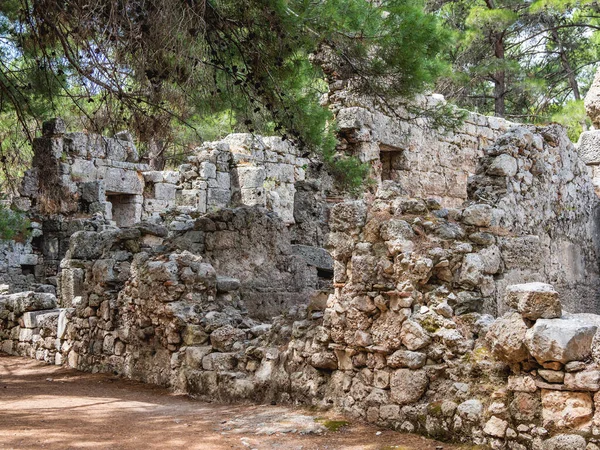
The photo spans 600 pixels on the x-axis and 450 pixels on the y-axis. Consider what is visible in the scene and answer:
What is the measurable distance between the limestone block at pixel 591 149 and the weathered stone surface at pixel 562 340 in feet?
23.8

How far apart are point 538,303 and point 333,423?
6.39ft

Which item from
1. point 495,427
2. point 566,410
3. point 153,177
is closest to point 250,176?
point 153,177

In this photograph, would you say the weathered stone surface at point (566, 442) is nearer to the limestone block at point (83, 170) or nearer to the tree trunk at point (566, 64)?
the limestone block at point (83, 170)

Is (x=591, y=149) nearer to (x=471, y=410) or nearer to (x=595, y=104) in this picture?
(x=595, y=104)

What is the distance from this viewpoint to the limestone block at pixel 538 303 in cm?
457

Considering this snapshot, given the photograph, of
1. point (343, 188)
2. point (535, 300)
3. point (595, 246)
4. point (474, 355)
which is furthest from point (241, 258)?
point (535, 300)

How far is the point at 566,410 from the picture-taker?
438cm

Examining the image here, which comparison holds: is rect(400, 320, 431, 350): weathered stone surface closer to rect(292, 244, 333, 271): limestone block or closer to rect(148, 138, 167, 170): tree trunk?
rect(292, 244, 333, 271): limestone block

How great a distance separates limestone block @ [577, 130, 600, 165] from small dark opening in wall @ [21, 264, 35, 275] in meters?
12.3

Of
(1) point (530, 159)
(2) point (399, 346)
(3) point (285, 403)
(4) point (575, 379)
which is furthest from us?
(1) point (530, 159)

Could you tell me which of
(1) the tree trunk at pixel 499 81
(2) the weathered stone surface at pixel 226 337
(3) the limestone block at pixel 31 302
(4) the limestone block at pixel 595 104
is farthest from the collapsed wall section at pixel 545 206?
(1) the tree trunk at pixel 499 81

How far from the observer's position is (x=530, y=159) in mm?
7984

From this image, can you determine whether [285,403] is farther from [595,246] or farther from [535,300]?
[595,246]

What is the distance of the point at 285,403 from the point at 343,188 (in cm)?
651
